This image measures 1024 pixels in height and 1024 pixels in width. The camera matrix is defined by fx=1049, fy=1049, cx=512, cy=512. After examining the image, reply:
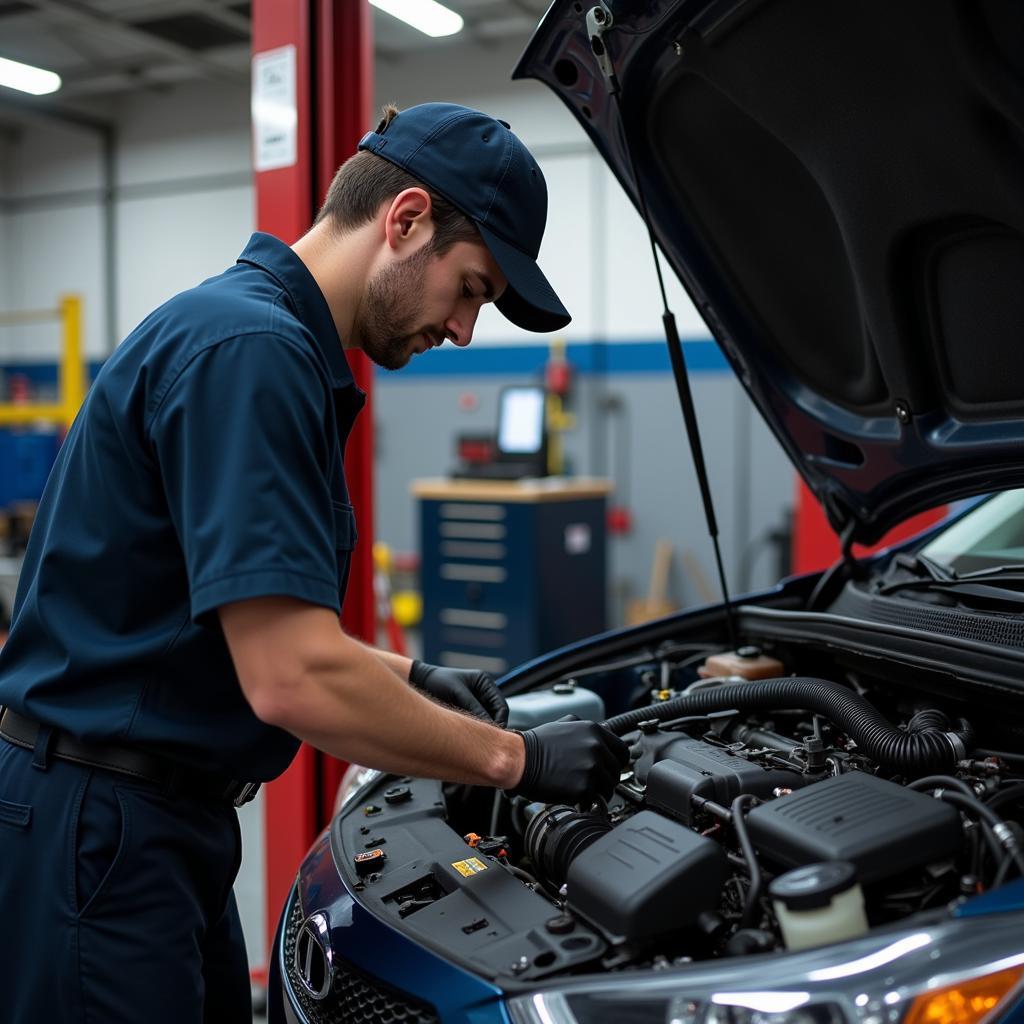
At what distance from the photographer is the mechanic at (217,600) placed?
100 centimetres

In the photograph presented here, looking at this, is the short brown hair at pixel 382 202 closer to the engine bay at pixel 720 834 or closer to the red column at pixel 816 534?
the engine bay at pixel 720 834

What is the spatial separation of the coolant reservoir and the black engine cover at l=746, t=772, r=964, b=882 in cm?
57

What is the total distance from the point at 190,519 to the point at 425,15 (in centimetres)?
586

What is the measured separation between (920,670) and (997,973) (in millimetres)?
653

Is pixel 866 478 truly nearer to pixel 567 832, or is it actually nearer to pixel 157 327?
pixel 567 832

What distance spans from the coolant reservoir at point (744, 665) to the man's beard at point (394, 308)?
784 millimetres

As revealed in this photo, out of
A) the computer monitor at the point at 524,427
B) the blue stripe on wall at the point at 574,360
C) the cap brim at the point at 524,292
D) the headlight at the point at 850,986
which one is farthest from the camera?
the blue stripe on wall at the point at 574,360

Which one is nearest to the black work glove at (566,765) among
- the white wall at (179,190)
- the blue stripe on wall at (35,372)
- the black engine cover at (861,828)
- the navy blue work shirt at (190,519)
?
the black engine cover at (861,828)

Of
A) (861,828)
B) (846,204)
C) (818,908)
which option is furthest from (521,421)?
(818,908)

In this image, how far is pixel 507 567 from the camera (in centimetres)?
468

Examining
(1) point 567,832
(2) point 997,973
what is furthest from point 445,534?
(2) point 997,973

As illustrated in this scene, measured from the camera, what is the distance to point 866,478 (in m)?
1.83

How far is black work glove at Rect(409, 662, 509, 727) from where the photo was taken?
1.53 metres

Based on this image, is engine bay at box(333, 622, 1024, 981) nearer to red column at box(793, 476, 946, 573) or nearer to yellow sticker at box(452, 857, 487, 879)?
yellow sticker at box(452, 857, 487, 879)
